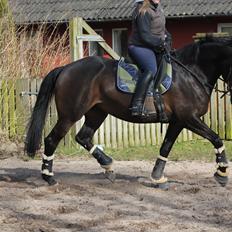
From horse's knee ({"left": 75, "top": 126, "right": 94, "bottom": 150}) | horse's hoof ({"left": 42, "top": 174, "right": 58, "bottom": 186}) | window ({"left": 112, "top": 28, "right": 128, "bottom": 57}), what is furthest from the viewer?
window ({"left": 112, "top": 28, "right": 128, "bottom": 57})

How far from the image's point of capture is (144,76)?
878 centimetres

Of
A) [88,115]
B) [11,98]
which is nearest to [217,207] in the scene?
[88,115]

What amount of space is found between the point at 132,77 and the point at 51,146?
1.64 meters

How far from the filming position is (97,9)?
23703 mm

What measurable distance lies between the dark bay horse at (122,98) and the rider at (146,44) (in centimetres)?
26

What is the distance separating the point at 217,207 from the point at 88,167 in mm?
4048

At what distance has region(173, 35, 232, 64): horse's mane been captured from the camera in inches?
348

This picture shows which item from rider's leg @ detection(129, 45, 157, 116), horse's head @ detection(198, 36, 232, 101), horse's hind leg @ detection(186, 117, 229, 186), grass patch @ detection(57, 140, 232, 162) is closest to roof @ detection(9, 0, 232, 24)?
grass patch @ detection(57, 140, 232, 162)

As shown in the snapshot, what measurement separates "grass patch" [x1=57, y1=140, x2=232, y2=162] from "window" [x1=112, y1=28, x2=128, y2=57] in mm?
10551

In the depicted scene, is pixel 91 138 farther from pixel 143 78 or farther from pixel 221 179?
pixel 221 179

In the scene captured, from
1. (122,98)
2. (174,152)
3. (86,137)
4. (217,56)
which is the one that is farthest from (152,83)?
(174,152)

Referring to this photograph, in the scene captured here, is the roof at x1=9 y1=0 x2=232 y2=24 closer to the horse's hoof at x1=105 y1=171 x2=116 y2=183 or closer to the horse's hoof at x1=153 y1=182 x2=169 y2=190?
the horse's hoof at x1=105 y1=171 x2=116 y2=183

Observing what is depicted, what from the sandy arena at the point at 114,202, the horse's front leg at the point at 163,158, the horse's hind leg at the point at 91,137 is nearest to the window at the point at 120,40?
the sandy arena at the point at 114,202

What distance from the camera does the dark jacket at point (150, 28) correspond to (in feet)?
29.0
